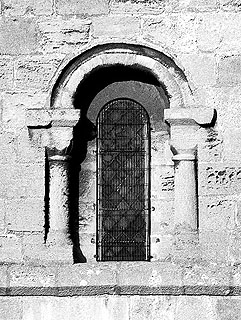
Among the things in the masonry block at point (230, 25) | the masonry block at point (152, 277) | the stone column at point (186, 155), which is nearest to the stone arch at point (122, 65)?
the stone column at point (186, 155)

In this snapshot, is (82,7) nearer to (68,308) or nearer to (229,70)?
(229,70)

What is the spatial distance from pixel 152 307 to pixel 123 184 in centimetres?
104

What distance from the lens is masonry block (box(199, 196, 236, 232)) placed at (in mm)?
8961

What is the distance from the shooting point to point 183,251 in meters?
8.92

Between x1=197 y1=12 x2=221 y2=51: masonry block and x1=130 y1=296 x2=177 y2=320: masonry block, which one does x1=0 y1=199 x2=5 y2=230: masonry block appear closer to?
x1=130 y1=296 x2=177 y2=320: masonry block

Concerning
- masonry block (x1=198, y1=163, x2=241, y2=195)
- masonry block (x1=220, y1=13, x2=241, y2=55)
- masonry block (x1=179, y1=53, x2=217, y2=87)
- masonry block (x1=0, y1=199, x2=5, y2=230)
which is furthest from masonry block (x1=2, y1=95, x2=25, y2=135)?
masonry block (x1=220, y1=13, x2=241, y2=55)

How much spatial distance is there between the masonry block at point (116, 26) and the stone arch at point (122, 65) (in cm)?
9

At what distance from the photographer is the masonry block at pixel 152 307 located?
29.2 ft

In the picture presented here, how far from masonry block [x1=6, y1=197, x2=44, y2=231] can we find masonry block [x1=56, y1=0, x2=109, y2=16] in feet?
5.01

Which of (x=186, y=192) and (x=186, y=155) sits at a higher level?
(x=186, y=155)

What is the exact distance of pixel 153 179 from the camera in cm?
927

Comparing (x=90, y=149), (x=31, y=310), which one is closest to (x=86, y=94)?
(x=90, y=149)

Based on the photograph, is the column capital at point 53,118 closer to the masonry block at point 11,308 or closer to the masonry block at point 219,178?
the masonry block at point 219,178

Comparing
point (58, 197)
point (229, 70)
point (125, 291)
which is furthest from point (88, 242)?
point (229, 70)
